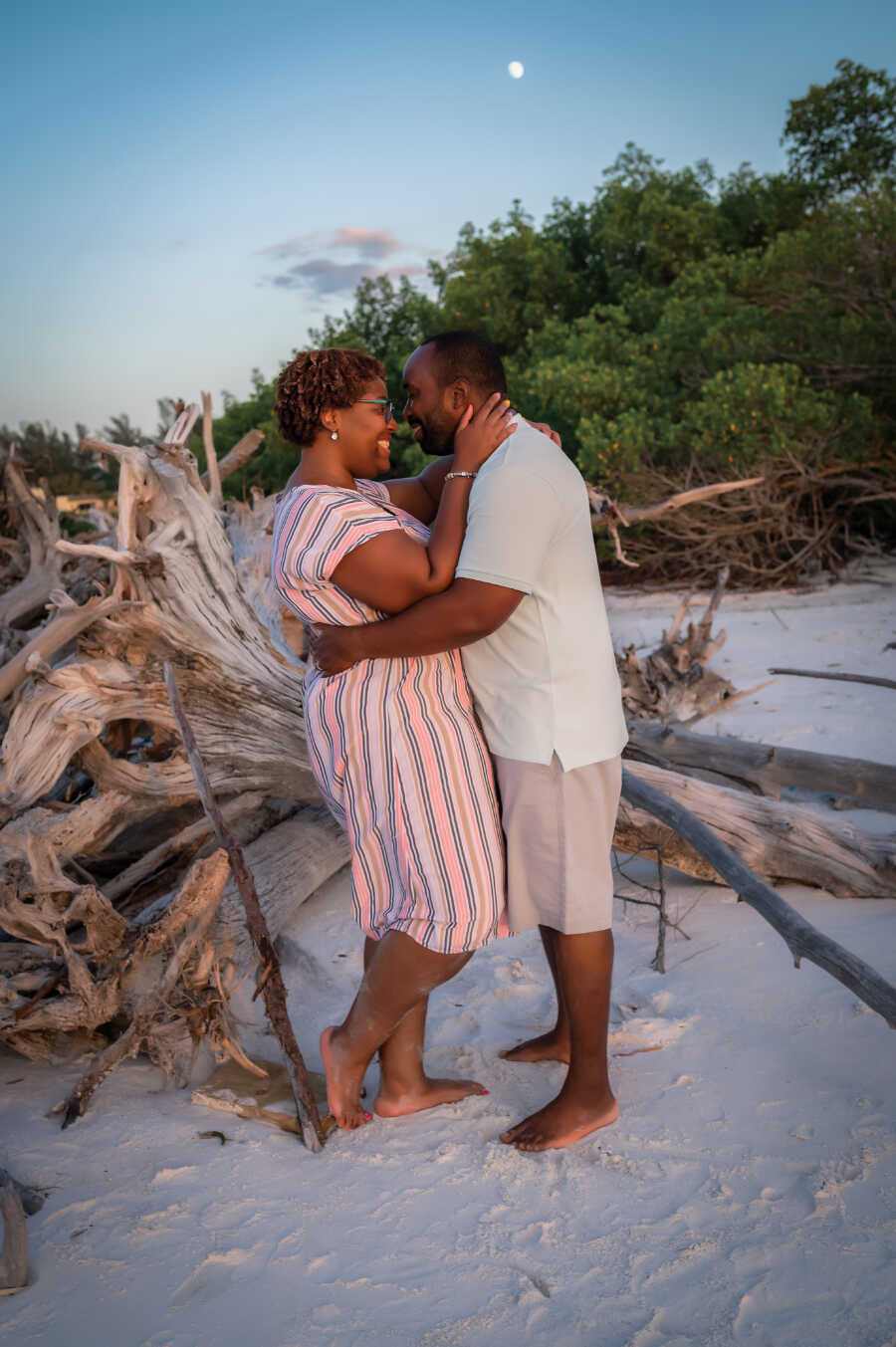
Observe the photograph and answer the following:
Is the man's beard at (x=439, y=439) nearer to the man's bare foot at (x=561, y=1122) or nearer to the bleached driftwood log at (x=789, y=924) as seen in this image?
the bleached driftwood log at (x=789, y=924)

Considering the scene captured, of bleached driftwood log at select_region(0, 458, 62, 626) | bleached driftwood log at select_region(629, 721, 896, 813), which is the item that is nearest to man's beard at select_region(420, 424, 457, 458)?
bleached driftwood log at select_region(629, 721, 896, 813)

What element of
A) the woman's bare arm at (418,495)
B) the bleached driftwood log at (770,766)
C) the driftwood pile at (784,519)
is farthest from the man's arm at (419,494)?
the driftwood pile at (784,519)

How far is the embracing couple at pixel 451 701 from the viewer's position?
2223mm

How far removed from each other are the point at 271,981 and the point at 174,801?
3.52ft

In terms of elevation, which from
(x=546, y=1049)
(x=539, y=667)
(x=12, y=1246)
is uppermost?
(x=539, y=667)

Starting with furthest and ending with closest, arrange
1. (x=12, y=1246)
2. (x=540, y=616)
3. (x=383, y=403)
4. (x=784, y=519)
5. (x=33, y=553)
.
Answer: (x=784, y=519) → (x=33, y=553) → (x=383, y=403) → (x=540, y=616) → (x=12, y=1246)

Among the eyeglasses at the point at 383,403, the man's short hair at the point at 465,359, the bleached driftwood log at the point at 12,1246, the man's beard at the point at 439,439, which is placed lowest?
the bleached driftwood log at the point at 12,1246

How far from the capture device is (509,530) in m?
2.10

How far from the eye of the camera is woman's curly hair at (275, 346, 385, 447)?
2363mm

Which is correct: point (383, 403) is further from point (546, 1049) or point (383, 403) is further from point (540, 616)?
point (546, 1049)

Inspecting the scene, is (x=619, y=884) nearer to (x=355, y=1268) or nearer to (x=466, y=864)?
(x=466, y=864)

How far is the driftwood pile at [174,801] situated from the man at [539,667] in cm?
55

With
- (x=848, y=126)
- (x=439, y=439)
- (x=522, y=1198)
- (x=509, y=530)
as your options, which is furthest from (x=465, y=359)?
(x=848, y=126)

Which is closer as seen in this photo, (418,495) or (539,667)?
(539,667)
